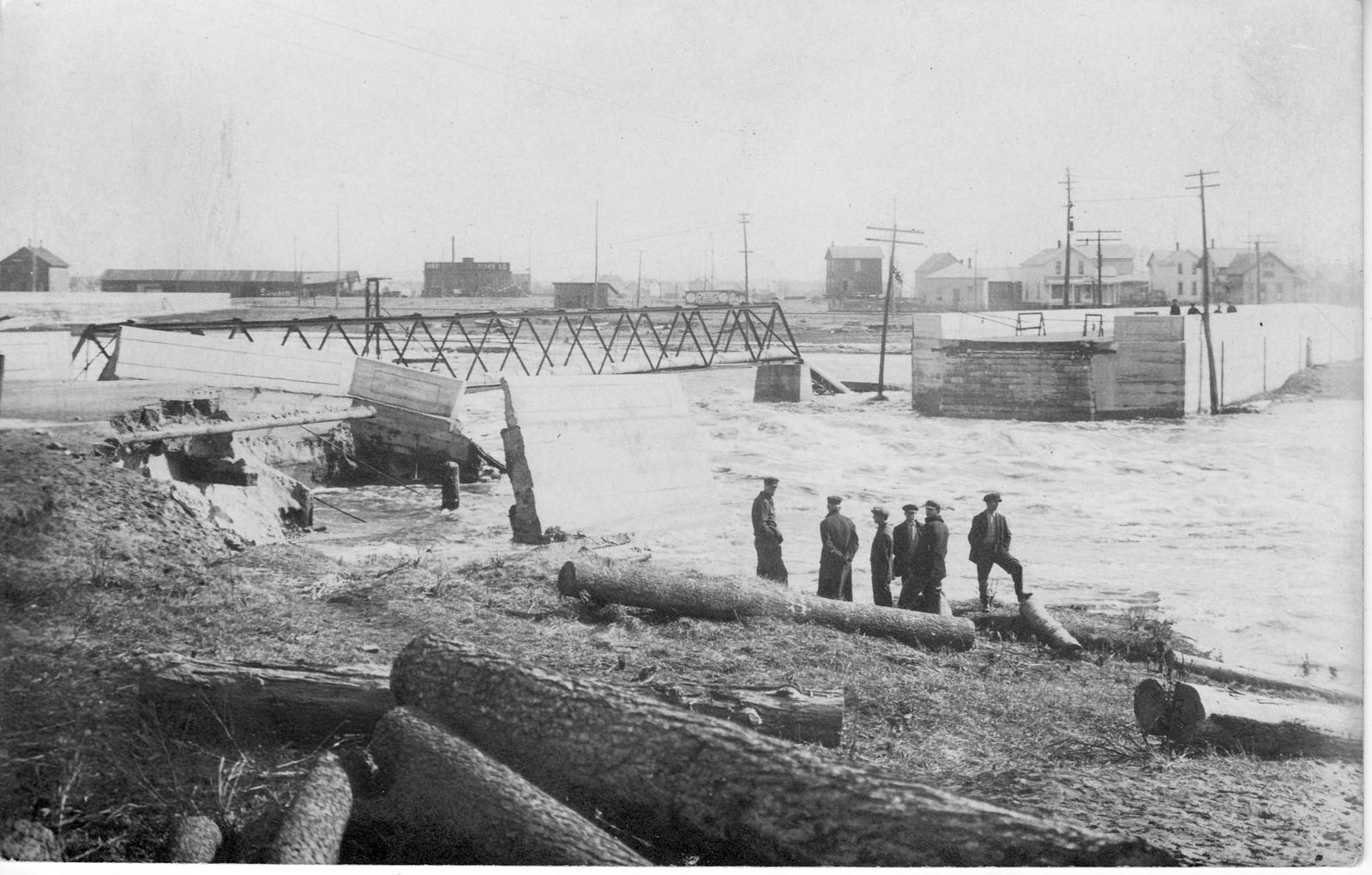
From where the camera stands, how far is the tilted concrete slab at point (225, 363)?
11617mm

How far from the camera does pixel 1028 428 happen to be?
383 inches

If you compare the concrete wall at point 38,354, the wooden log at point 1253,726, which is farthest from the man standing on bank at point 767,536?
the concrete wall at point 38,354

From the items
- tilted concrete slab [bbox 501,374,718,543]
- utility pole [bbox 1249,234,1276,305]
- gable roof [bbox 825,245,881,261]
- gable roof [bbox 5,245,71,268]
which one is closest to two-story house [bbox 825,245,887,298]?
gable roof [bbox 825,245,881,261]

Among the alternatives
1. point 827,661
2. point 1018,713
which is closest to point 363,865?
point 827,661

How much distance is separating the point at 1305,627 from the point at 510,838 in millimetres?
5068

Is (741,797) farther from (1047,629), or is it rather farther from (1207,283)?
(1207,283)

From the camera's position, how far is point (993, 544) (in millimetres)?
6602

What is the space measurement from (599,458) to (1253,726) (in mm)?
4906

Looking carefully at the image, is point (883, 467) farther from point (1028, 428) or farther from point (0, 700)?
point (0, 700)

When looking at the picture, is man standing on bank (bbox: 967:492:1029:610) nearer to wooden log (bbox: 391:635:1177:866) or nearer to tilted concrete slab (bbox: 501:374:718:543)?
tilted concrete slab (bbox: 501:374:718:543)

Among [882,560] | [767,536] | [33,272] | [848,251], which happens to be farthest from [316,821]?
[848,251]

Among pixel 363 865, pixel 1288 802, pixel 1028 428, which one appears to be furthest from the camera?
pixel 1028 428

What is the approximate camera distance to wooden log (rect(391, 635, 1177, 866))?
12.6 ft

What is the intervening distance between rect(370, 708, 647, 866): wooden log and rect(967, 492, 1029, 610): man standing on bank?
3.74 metres
